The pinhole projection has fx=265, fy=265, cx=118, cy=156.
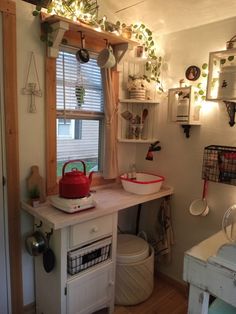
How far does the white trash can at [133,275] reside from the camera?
82.7 inches

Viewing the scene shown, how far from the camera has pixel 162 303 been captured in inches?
86.7

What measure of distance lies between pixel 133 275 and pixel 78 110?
139 cm

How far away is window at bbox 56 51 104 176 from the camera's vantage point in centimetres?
204

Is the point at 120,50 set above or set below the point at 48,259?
above

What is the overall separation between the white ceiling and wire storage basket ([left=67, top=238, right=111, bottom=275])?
179cm

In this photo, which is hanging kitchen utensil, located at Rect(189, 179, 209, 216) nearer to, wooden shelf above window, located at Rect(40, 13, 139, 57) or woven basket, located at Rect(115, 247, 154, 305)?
woven basket, located at Rect(115, 247, 154, 305)

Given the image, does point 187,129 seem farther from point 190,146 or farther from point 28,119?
point 28,119

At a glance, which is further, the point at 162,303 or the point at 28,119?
the point at 162,303

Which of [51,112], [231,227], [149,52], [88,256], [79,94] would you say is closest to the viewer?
[231,227]

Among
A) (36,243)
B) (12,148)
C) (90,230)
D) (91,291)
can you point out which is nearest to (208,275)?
(90,230)

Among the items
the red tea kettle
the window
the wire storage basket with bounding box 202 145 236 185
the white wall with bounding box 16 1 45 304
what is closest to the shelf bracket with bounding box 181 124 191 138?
the wire storage basket with bounding box 202 145 236 185

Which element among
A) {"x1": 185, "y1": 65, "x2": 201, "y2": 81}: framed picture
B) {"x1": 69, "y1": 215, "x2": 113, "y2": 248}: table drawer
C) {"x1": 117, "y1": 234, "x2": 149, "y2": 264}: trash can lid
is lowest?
{"x1": 117, "y1": 234, "x2": 149, "y2": 264}: trash can lid

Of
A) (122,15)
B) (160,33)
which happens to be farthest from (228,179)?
(122,15)

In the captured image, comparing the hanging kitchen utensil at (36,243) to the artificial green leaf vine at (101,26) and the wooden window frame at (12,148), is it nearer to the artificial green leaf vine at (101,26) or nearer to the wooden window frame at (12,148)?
the wooden window frame at (12,148)
